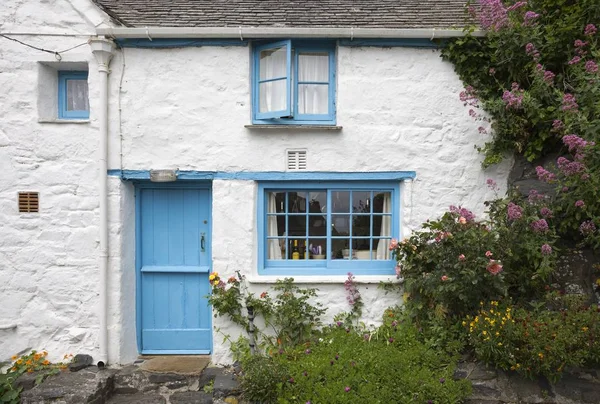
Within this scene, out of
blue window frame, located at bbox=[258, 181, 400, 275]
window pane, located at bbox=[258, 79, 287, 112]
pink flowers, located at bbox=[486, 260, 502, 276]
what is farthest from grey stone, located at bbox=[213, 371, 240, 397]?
window pane, located at bbox=[258, 79, 287, 112]

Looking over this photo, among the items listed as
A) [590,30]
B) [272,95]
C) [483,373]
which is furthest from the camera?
[272,95]

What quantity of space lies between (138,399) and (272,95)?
4011 millimetres

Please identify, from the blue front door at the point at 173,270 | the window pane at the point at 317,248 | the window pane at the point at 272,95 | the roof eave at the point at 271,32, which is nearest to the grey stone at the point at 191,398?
the blue front door at the point at 173,270

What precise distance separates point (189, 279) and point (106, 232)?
120cm

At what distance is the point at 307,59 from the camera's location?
535cm

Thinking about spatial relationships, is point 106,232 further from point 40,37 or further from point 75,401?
point 40,37

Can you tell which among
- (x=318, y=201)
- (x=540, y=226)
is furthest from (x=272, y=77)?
(x=540, y=226)

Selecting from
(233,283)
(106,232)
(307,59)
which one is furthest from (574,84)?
(106,232)

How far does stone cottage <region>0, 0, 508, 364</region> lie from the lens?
16.5 ft

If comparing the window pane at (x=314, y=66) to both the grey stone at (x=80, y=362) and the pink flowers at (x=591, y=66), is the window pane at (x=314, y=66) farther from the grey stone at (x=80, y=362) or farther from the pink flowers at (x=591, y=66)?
the grey stone at (x=80, y=362)

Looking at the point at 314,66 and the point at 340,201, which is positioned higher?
the point at 314,66

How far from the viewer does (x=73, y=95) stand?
5.35 m

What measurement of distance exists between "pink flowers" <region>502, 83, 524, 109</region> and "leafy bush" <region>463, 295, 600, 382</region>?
2.33 meters

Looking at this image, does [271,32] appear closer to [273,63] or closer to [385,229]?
[273,63]
